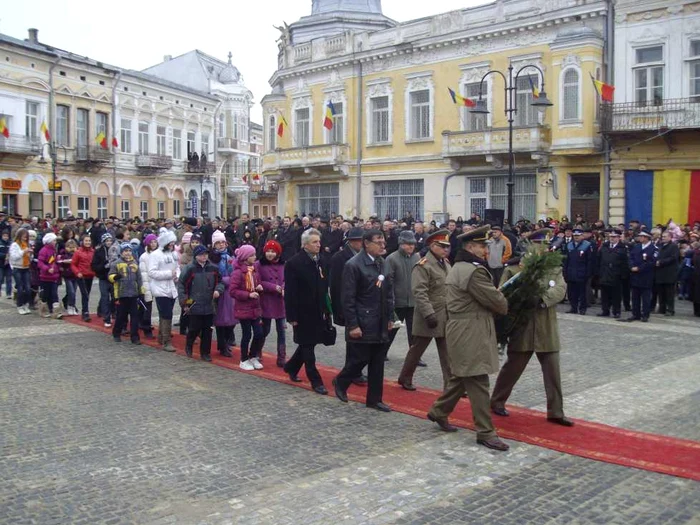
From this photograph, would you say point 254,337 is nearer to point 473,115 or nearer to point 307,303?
point 307,303

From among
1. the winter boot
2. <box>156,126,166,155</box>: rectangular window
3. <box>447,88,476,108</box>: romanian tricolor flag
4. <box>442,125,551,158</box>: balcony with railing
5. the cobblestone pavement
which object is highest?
<box>156,126,166,155</box>: rectangular window

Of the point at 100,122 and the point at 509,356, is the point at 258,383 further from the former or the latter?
the point at 100,122

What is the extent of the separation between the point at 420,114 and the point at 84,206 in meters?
19.0

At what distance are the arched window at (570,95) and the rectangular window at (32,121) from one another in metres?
24.5

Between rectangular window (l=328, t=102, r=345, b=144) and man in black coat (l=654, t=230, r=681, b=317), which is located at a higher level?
rectangular window (l=328, t=102, r=345, b=144)

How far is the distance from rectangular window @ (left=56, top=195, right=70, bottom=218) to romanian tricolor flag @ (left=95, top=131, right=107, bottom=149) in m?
3.28

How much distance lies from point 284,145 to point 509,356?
29.8 meters

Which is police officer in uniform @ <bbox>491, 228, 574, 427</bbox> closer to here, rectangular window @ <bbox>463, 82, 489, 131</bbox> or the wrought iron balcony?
rectangular window @ <bbox>463, 82, 489, 131</bbox>

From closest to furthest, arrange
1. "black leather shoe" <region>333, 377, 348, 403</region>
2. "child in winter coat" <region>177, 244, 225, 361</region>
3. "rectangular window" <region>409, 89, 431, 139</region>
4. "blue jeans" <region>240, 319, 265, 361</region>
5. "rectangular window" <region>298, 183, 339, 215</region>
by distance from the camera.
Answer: "black leather shoe" <region>333, 377, 348, 403</region>
"blue jeans" <region>240, 319, 265, 361</region>
"child in winter coat" <region>177, 244, 225, 361</region>
"rectangular window" <region>409, 89, 431, 139</region>
"rectangular window" <region>298, 183, 339, 215</region>

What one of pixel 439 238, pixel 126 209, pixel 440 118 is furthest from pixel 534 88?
pixel 126 209

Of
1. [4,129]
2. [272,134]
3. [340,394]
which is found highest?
[272,134]

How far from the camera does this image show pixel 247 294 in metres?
10.1

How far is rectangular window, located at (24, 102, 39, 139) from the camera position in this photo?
35.3m

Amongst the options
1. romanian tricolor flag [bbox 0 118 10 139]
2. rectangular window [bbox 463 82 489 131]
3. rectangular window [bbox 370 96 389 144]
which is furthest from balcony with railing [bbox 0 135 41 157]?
rectangular window [bbox 463 82 489 131]
